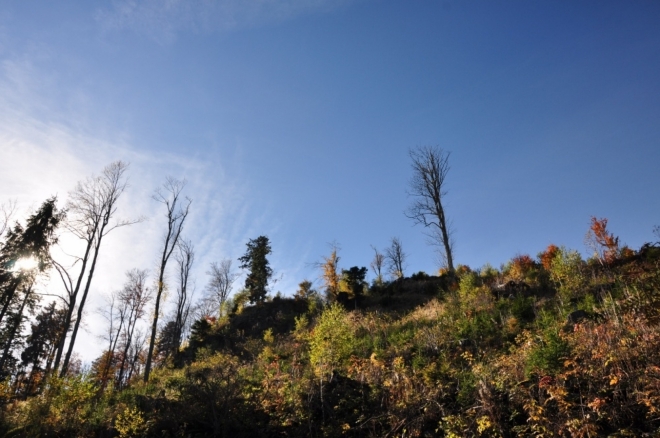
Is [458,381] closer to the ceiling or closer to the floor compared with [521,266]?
closer to the floor

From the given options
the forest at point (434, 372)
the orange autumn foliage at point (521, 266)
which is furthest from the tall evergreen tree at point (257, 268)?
the orange autumn foliage at point (521, 266)

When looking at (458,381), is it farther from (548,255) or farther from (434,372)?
(548,255)

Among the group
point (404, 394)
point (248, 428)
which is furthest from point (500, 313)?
point (248, 428)

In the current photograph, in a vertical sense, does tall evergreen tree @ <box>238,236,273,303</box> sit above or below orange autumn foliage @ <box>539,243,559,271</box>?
above

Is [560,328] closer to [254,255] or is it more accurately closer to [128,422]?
[128,422]

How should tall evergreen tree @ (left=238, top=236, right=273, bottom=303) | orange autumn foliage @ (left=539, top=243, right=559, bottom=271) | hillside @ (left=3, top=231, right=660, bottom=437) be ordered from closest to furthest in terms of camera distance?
hillside @ (left=3, top=231, right=660, bottom=437) → orange autumn foliage @ (left=539, top=243, right=559, bottom=271) → tall evergreen tree @ (left=238, top=236, right=273, bottom=303)

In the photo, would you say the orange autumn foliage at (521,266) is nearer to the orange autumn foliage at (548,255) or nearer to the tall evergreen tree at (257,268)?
the orange autumn foliage at (548,255)

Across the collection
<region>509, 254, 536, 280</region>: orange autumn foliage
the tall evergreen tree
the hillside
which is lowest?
the hillside

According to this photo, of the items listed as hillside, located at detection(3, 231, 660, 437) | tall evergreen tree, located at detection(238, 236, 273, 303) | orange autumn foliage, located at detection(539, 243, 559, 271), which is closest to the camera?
hillside, located at detection(3, 231, 660, 437)

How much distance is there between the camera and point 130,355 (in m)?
36.4

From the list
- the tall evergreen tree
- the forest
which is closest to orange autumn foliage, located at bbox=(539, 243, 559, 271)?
the forest

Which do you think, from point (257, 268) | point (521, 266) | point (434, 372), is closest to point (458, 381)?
point (434, 372)

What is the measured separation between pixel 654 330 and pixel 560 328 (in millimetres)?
2557

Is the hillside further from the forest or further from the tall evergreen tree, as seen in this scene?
the tall evergreen tree
